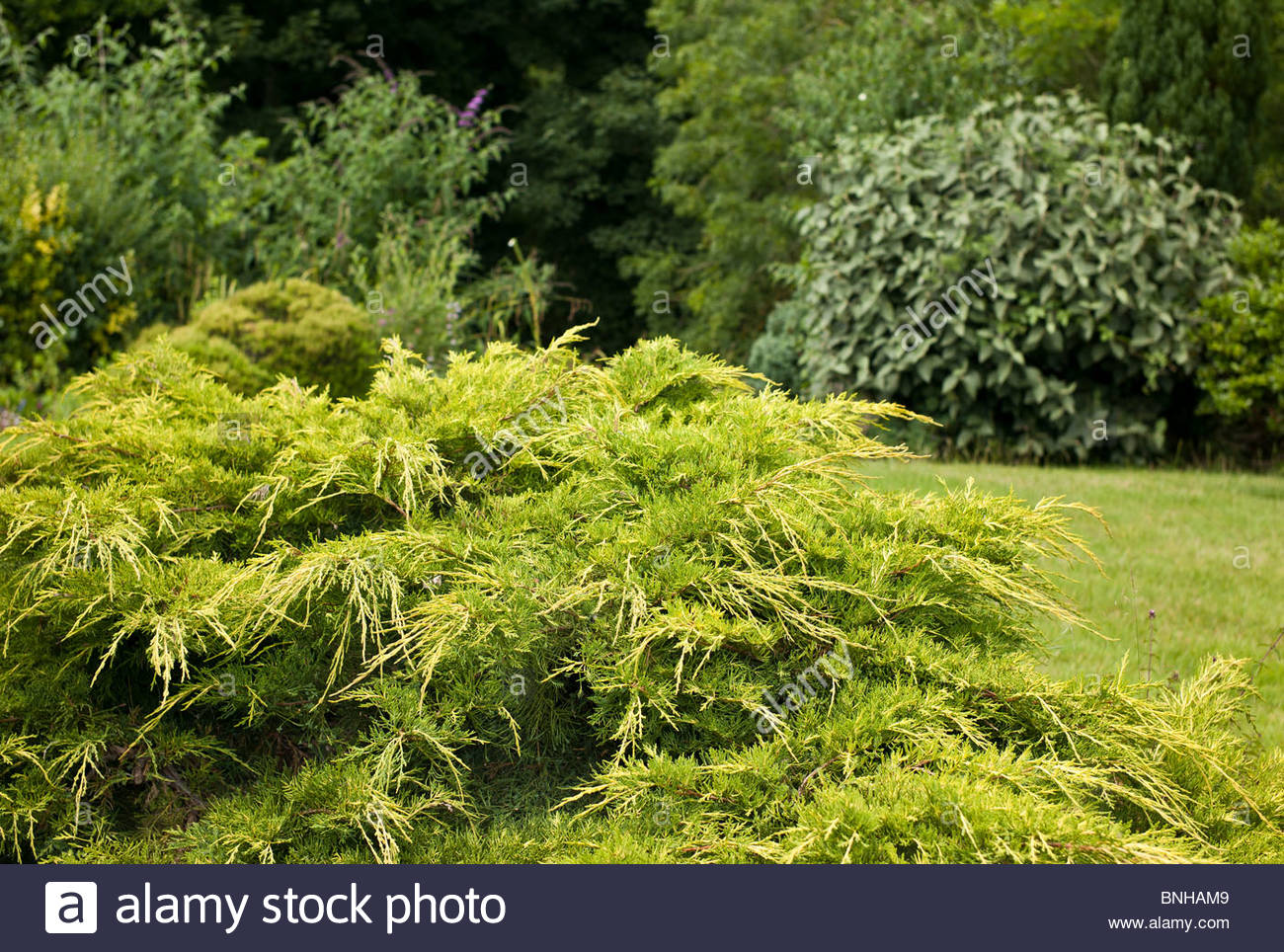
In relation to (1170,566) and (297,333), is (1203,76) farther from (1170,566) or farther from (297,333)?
(297,333)

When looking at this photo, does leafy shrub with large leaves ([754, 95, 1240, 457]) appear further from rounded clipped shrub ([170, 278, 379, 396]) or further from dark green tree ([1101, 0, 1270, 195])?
rounded clipped shrub ([170, 278, 379, 396])

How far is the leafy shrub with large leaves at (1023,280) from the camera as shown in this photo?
24.9ft

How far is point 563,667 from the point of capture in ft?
7.32

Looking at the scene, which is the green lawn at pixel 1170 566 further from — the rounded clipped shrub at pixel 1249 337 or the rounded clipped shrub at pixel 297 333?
the rounded clipped shrub at pixel 297 333

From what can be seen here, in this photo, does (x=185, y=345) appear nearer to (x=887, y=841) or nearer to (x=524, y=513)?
(x=524, y=513)

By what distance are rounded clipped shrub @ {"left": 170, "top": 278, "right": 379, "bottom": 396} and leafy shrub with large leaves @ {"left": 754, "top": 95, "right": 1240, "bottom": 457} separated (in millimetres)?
3564

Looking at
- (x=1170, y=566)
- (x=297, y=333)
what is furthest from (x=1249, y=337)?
(x=297, y=333)

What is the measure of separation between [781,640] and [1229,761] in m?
0.94

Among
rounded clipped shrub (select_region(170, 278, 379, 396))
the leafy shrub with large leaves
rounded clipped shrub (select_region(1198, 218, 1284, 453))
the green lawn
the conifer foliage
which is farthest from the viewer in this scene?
the leafy shrub with large leaves

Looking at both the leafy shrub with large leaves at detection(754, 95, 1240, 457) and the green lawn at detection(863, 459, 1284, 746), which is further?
the leafy shrub with large leaves at detection(754, 95, 1240, 457)

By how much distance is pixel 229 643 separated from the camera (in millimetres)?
2125

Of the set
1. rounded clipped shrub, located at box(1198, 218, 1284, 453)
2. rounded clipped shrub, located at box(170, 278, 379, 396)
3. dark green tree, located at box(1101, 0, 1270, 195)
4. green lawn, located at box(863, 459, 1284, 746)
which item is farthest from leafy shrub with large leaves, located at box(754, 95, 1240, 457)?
rounded clipped shrub, located at box(170, 278, 379, 396)

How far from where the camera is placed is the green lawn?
388 centimetres
